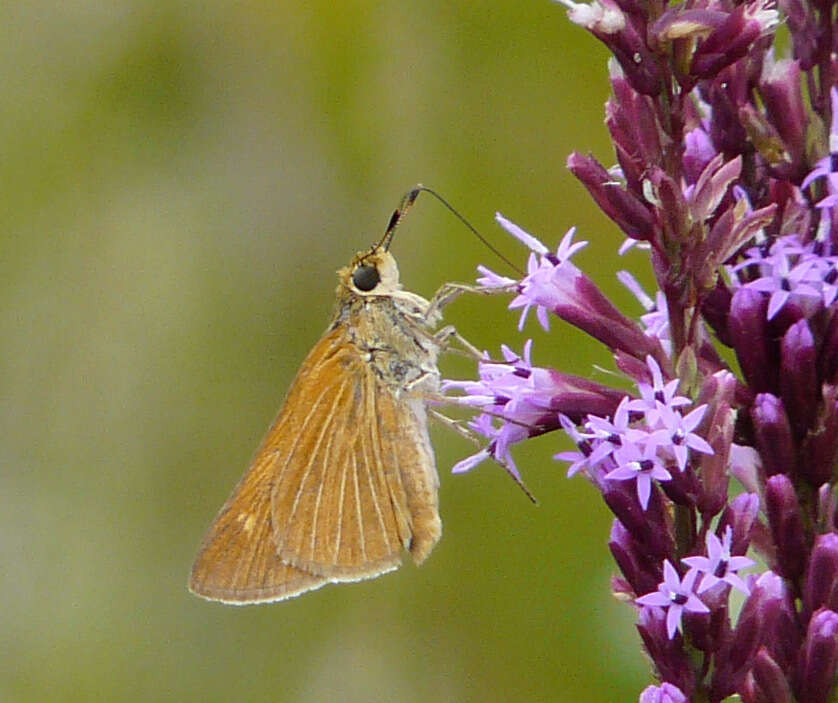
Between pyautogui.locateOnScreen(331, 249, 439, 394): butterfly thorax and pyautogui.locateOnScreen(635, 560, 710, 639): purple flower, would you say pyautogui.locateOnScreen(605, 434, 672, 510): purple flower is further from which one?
pyautogui.locateOnScreen(331, 249, 439, 394): butterfly thorax

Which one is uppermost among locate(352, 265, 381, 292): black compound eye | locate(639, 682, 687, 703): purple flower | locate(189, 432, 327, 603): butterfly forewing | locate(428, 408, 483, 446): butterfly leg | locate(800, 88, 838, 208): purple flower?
locate(352, 265, 381, 292): black compound eye

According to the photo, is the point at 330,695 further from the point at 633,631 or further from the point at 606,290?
the point at 606,290

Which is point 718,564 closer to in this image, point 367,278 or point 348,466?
point 348,466

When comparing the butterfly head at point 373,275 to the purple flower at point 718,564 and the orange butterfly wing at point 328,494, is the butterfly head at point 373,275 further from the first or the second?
the purple flower at point 718,564

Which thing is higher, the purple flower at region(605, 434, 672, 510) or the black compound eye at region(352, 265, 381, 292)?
the black compound eye at region(352, 265, 381, 292)

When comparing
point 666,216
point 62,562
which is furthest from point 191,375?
point 666,216

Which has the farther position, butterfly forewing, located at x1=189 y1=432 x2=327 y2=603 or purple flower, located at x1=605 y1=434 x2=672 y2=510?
butterfly forewing, located at x1=189 y1=432 x2=327 y2=603

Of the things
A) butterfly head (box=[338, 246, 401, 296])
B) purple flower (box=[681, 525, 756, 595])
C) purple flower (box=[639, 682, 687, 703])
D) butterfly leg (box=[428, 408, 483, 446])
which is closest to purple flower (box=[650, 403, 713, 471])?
purple flower (box=[681, 525, 756, 595])
